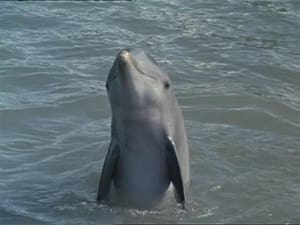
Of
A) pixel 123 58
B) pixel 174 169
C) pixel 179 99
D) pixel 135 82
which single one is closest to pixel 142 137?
pixel 174 169

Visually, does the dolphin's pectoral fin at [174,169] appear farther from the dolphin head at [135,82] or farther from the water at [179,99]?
the dolphin head at [135,82]

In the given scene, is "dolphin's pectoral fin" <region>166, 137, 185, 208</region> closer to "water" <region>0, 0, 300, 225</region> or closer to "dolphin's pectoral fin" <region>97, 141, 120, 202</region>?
"water" <region>0, 0, 300, 225</region>

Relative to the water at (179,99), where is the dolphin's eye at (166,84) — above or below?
above

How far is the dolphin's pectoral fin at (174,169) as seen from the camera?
640cm

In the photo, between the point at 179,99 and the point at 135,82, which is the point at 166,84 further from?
the point at 179,99

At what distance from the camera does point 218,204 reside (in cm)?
686

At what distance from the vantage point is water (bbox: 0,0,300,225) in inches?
272

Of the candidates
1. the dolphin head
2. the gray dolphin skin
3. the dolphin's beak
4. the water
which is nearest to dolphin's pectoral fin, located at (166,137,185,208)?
the gray dolphin skin

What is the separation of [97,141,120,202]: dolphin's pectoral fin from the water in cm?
17

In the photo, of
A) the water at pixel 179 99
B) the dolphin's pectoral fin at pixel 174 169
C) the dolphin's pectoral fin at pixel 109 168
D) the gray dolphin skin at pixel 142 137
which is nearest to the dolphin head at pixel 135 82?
the gray dolphin skin at pixel 142 137

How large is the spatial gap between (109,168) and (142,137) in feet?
1.25

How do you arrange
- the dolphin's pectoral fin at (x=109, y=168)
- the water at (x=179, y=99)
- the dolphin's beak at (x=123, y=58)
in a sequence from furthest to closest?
the water at (x=179, y=99)
the dolphin's pectoral fin at (x=109, y=168)
the dolphin's beak at (x=123, y=58)

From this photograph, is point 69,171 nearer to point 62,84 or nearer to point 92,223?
point 92,223

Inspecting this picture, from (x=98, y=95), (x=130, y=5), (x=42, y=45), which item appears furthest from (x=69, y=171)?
(x=130, y=5)
